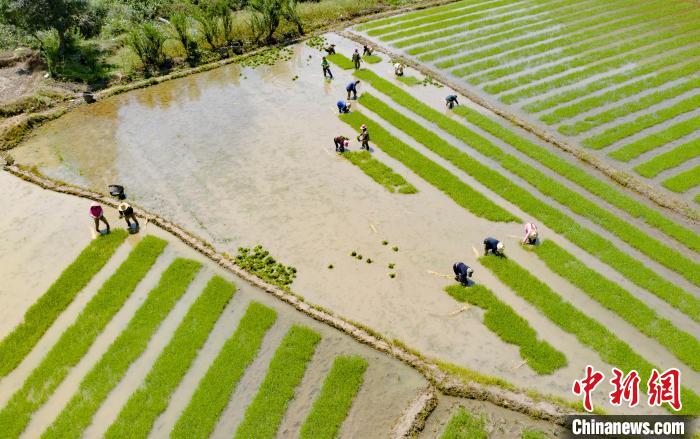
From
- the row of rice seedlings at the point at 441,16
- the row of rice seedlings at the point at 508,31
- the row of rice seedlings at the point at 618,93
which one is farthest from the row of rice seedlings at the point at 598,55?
the row of rice seedlings at the point at 441,16

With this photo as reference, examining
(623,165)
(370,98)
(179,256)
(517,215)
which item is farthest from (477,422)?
(370,98)

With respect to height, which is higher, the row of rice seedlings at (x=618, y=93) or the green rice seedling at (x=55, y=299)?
the row of rice seedlings at (x=618, y=93)

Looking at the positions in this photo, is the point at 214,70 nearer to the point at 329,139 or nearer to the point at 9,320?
the point at 329,139

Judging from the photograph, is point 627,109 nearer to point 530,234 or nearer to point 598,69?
point 598,69

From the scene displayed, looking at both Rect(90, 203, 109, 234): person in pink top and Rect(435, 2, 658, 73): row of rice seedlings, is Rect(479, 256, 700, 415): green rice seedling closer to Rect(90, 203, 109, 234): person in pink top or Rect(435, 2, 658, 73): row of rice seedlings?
Rect(90, 203, 109, 234): person in pink top

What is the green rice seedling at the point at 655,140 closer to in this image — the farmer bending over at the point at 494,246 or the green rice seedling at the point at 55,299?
the farmer bending over at the point at 494,246

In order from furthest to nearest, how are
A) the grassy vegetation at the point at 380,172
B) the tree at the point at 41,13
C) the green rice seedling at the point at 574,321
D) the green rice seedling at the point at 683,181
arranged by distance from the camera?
1. the tree at the point at 41,13
2. the grassy vegetation at the point at 380,172
3. the green rice seedling at the point at 683,181
4. the green rice seedling at the point at 574,321

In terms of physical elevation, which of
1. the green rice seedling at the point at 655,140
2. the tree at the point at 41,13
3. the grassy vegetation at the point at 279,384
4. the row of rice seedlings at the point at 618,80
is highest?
the tree at the point at 41,13

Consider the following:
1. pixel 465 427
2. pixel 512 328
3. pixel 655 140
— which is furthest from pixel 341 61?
pixel 465 427
